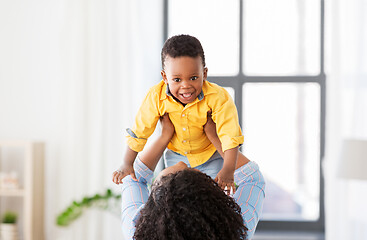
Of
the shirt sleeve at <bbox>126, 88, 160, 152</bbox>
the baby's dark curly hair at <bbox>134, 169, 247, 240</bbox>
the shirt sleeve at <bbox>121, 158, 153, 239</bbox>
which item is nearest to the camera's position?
the baby's dark curly hair at <bbox>134, 169, 247, 240</bbox>

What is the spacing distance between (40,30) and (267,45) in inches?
72.1

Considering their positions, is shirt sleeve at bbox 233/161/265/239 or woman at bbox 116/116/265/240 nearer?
woman at bbox 116/116/265/240

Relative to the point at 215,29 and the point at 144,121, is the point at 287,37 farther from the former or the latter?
the point at 144,121

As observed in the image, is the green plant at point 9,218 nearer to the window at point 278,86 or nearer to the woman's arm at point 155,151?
the window at point 278,86

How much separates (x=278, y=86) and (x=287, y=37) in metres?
0.40

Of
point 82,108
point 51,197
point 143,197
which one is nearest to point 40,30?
point 82,108

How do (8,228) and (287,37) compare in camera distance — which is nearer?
(8,228)

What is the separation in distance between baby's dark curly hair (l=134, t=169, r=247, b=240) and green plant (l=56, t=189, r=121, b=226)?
237cm

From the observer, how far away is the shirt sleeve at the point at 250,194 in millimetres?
1148

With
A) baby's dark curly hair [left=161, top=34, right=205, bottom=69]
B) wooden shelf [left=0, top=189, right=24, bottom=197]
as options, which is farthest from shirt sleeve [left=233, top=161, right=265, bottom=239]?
wooden shelf [left=0, top=189, right=24, bottom=197]

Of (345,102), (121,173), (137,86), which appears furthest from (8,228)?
(345,102)

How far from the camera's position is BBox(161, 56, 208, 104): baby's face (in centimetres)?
127

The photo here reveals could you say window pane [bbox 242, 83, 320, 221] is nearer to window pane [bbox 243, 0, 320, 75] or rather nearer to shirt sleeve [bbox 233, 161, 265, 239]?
window pane [bbox 243, 0, 320, 75]

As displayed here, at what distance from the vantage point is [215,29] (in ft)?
12.5
